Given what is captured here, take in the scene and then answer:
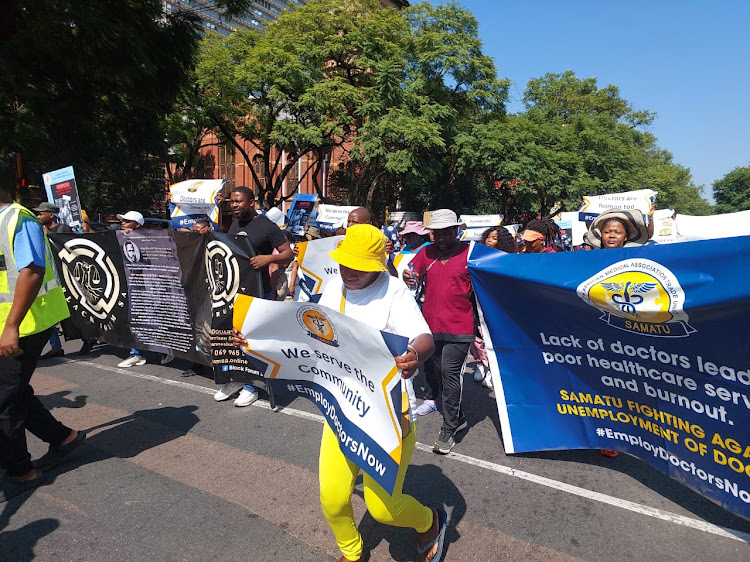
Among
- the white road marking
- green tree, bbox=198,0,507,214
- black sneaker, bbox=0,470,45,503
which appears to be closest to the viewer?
the white road marking

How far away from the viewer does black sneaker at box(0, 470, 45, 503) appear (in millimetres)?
3122

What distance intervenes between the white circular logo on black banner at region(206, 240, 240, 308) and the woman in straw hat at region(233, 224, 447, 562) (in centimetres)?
239

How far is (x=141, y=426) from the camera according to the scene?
4203 mm

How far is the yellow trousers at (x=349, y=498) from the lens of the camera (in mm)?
2225

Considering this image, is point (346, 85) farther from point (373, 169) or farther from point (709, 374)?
point (709, 374)

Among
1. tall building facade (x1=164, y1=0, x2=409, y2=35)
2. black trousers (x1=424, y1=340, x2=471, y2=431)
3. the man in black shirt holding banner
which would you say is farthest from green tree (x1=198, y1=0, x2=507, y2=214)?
black trousers (x1=424, y1=340, x2=471, y2=431)

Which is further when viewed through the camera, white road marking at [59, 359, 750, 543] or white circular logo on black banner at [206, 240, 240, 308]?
white circular logo on black banner at [206, 240, 240, 308]

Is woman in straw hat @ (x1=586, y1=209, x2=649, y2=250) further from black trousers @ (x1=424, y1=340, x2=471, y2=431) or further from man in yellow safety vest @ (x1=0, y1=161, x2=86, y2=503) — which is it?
man in yellow safety vest @ (x1=0, y1=161, x2=86, y2=503)

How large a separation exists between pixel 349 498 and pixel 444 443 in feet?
5.55

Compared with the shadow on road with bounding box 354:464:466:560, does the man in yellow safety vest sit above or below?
above

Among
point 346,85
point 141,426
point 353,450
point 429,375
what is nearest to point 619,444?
point 429,375

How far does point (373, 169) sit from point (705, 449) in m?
23.5

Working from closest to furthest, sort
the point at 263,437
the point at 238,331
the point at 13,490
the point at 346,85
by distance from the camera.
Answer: the point at 238,331
the point at 13,490
the point at 263,437
the point at 346,85

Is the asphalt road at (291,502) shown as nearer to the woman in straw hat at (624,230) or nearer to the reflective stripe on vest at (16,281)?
the reflective stripe on vest at (16,281)
